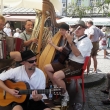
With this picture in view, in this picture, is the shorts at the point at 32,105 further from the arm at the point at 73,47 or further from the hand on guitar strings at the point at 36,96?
the arm at the point at 73,47

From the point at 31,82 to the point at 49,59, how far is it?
66.9 inches

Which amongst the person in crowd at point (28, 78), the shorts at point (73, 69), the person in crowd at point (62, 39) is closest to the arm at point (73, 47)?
the shorts at point (73, 69)

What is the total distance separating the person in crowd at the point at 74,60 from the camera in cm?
419

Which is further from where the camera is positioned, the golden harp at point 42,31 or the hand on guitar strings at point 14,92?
the golden harp at point 42,31

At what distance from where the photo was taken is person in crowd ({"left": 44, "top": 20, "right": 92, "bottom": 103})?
419 cm

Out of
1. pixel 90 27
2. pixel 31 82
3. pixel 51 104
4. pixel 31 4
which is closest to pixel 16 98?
pixel 31 82

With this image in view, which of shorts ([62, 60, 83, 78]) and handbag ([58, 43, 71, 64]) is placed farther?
handbag ([58, 43, 71, 64])

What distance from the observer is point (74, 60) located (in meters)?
4.39

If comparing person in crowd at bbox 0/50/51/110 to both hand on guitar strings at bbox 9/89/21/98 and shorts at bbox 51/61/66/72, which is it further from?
shorts at bbox 51/61/66/72

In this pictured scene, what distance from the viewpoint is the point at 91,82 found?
596 centimetres

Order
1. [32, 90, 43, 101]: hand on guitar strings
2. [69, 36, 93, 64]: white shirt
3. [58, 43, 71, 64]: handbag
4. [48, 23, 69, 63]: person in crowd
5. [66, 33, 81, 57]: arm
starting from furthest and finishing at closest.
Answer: [48, 23, 69, 63]: person in crowd, [58, 43, 71, 64]: handbag, [69, 36, 93, 64]: white shirt, [66, 33, 81, 57]: arm, [32, 90, 43, 101]: hand on guitar strings

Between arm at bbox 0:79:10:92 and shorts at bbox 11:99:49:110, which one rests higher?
arm at bbox 0:79:10:92

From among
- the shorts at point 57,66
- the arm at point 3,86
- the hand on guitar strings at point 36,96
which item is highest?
the arm at point 3,86

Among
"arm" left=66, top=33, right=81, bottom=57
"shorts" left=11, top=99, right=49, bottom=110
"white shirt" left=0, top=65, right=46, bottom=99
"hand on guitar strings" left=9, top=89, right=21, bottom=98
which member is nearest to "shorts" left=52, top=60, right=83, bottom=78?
"arm" left=66, top=33, right=81, bottom=57
